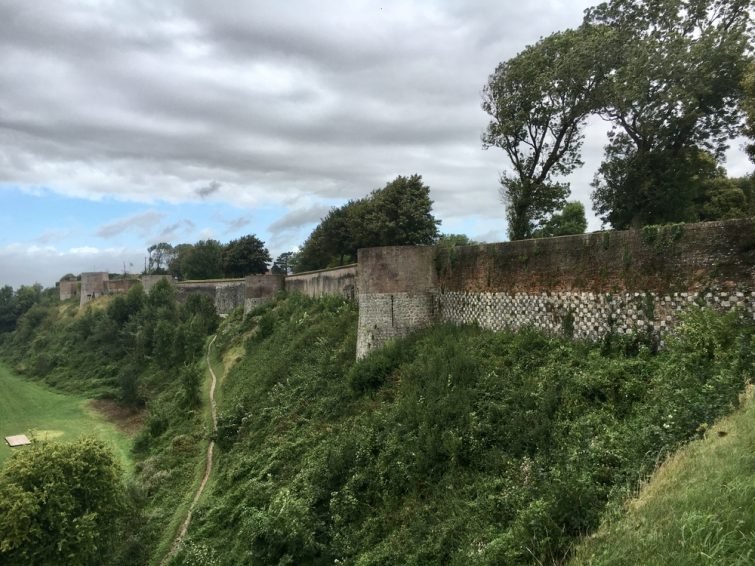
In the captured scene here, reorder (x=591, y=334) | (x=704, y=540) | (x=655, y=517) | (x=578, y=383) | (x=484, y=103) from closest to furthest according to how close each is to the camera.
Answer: (x=704, y=540)
(x=655, y=517)
(x=578, y=383)
(x=591, y=334)
(x=484, y=103)

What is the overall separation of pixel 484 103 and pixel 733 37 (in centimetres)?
906

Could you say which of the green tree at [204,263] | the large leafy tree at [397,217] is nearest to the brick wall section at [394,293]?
the large leafy tree at [397,217]

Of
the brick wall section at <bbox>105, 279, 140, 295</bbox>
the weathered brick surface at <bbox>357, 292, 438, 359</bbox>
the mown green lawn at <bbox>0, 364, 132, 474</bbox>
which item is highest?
the brick wall section at <bbox>105, 279, 140, 295</bbox>

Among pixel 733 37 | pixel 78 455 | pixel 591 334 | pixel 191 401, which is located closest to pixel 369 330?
pixel 591 334

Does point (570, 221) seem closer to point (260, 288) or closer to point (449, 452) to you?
point (260, 288)

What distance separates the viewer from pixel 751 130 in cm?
1645

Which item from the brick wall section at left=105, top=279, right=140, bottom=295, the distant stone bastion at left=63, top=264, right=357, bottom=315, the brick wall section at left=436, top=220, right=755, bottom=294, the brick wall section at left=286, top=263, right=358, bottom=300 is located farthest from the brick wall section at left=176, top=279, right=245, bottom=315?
the brick wall section at left=436, top=220, right=755, bottom=294

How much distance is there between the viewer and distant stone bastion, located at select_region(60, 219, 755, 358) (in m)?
8.84

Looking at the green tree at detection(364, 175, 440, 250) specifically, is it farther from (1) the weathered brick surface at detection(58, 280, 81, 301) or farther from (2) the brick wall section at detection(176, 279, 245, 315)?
(1) the weathered brick surface at detection(58, 280, 81, 301)

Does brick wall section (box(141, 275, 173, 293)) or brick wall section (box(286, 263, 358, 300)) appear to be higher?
→ brick wall section (box(141, 275, 173, 293))

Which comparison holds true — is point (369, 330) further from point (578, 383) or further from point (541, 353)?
point (578, 383)

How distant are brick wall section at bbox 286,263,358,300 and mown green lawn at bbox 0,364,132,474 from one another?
1144 cm

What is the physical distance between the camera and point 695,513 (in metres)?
4.45

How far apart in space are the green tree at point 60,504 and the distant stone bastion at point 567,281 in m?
8.00
